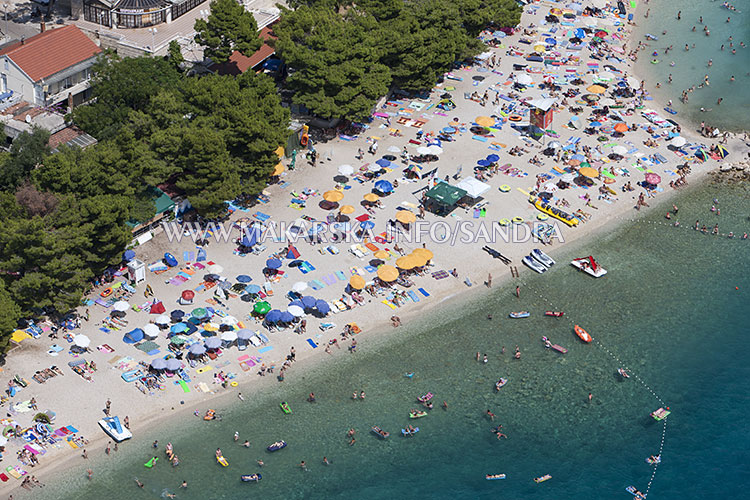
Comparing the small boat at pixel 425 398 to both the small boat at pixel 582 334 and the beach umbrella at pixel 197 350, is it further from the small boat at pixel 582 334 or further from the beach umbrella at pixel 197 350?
the beach umbrella at pixel 197 350

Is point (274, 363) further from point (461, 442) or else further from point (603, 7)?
point (603, 7)

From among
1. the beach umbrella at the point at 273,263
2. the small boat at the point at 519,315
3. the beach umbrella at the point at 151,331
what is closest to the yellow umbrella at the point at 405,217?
the beach umbrella at the point at 273,263

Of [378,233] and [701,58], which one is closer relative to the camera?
[378,233]

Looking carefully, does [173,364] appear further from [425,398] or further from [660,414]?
[660,414]

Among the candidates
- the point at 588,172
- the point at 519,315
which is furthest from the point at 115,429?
the point at 588,172

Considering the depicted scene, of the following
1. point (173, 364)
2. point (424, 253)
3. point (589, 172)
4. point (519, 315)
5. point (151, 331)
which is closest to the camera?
point (173, 364)

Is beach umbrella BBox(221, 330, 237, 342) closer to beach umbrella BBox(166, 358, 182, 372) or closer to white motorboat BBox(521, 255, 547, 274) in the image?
beach umbrella BBox(166, 358, 182, 372)

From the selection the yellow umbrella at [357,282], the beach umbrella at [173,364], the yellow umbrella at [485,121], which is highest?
the yellow umbrella at [485,121]
